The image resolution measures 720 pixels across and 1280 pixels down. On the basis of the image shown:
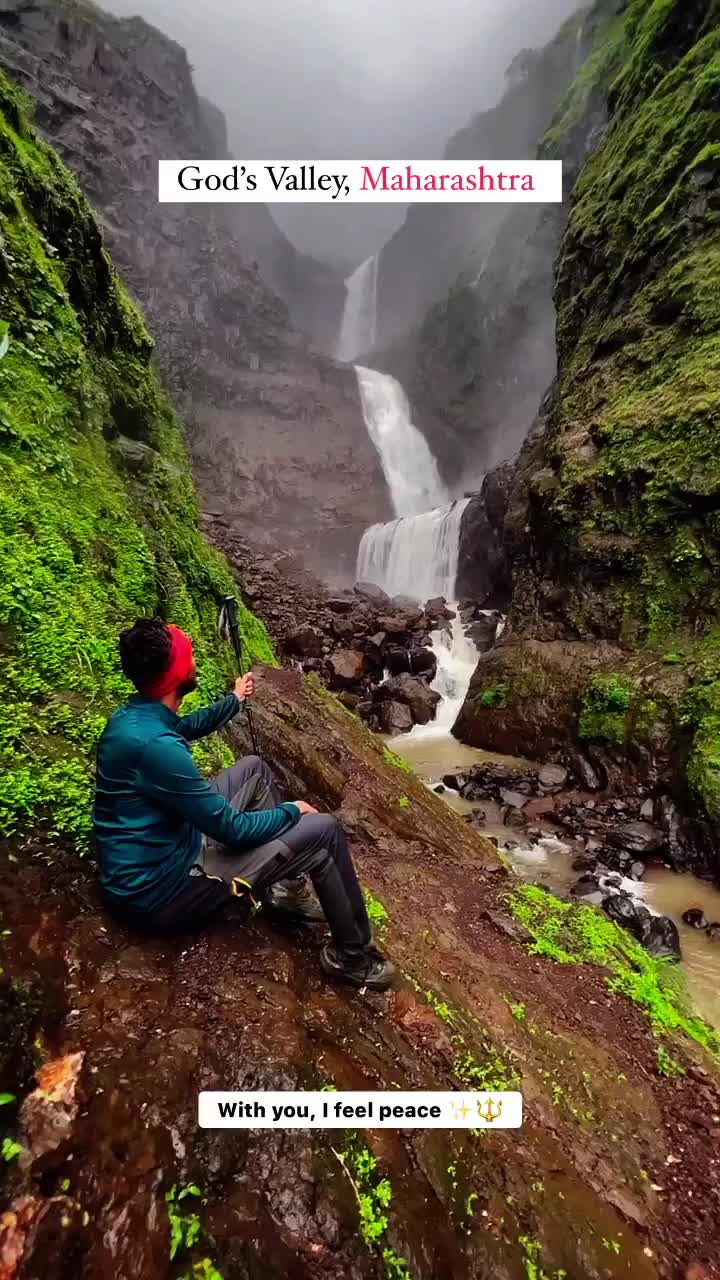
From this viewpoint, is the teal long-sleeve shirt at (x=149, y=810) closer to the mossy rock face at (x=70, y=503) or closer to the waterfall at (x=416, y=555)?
the mossy rock face at (x=70, y=503)

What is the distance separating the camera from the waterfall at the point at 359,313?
70.6 meters

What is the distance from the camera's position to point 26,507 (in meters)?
5.05

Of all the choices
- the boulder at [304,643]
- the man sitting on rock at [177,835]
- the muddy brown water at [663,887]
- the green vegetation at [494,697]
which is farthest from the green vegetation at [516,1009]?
the boulder at [304,643]

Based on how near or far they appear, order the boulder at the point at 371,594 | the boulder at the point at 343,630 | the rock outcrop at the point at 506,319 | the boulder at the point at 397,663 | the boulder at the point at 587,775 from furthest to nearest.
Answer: the rock outcrop at the point at 506,319 < the boulder at the point at 371,594 < the boulder at the point at 343,630 < the boulder at the point at 397,663 < the boulder at the point at 587,775

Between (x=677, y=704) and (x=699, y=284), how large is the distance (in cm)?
951

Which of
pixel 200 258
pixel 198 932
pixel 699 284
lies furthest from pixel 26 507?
pixel 200 258

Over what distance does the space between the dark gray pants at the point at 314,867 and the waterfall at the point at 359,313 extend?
238 feet

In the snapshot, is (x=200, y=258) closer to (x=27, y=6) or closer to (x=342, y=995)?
(x=27, y=6)

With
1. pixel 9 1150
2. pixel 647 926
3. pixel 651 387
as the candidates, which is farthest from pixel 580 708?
pixel 9 1150

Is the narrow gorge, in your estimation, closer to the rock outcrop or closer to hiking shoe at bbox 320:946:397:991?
hiking shoe at bbox 320:946:397:991

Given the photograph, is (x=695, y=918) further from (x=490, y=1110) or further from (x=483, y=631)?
(x=483, y=631)

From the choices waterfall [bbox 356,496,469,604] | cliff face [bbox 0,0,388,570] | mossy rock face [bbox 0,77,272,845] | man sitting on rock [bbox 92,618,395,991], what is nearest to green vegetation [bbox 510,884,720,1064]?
man sitting on rock [bbox 92,618,395,991]

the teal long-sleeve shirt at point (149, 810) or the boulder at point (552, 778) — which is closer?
the teal long-sleeve shirt at point (149, 810)
